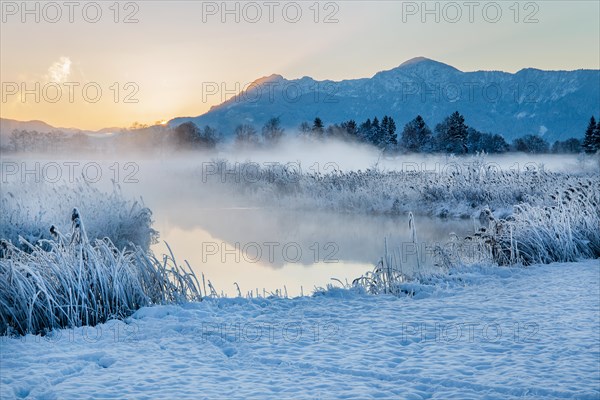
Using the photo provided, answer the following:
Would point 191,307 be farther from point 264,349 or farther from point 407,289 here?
point 407,289

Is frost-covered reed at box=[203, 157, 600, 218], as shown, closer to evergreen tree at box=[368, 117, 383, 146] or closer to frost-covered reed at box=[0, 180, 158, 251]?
frost-covered reed at box=[0, 180, 158, 251]

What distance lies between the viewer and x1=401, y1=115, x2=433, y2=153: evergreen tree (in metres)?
53.6

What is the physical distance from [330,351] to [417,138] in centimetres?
5115

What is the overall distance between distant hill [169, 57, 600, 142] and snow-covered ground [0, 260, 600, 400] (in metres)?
151

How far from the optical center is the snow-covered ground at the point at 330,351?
11.2ft

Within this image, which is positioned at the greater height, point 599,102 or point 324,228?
point 599,102

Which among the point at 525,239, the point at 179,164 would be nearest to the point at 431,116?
the point at 179,164

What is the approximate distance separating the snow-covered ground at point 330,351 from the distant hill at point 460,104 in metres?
151

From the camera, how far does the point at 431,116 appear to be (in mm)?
181375

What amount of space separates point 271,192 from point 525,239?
539 inches

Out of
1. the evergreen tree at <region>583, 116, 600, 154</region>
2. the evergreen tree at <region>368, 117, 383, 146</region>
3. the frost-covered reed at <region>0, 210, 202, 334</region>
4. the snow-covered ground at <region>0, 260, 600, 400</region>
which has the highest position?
the evergreen tree at <region>368, 117, 383, 146</region>

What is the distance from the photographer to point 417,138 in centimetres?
5366

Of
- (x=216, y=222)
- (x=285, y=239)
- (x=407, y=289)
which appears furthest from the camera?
(x=216, y=222)

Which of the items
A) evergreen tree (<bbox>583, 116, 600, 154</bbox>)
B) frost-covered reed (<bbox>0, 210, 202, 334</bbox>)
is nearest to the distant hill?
evergreen tree (<bbox>583, 116, 600, 154</bbox>)
